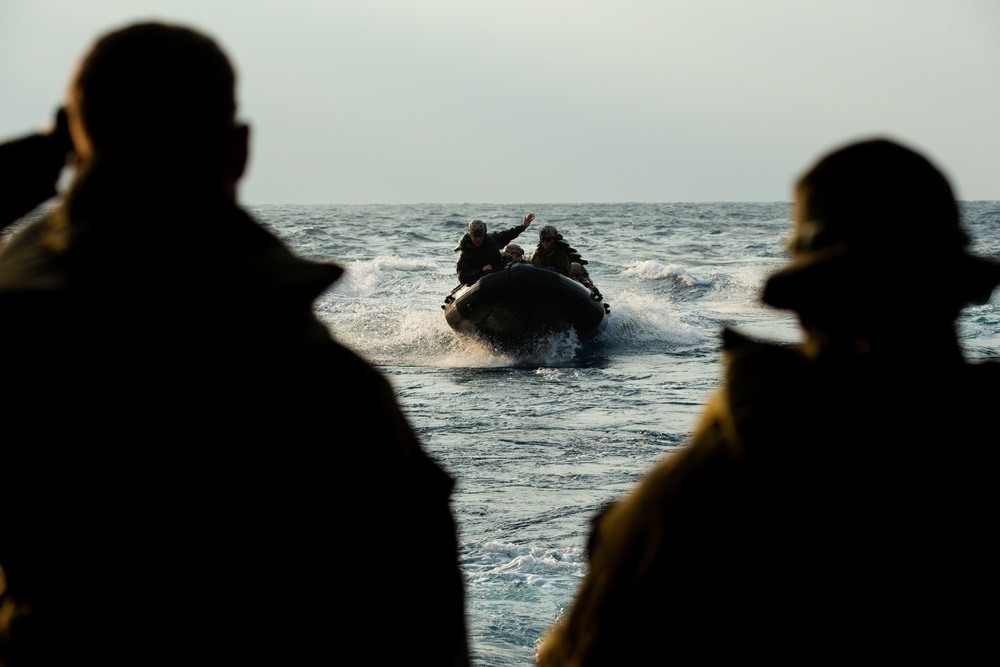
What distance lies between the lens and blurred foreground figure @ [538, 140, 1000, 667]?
1.50 meters

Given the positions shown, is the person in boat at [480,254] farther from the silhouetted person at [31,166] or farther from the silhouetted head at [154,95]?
the silhouetted head at [154,95]

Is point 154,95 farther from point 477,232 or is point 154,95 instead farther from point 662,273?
point 662,273

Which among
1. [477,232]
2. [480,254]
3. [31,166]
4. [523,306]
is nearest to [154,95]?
[31,166]

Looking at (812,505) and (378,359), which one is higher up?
(812,505)

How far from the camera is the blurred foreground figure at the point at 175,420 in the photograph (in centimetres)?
154

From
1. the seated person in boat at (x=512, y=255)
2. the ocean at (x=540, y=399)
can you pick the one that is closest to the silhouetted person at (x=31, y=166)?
the ocean at (x=540, y=399)

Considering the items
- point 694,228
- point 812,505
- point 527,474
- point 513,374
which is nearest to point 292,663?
point 812,505

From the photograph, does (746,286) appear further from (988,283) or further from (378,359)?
(988,283)

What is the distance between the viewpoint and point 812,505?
152cm

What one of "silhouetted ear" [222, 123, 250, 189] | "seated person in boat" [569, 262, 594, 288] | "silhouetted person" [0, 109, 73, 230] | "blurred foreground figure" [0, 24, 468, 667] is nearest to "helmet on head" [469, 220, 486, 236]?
"seated person in boat" [569, 262, 594, 288]

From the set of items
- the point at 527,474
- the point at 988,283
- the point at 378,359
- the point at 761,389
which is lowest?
the point at 378,359

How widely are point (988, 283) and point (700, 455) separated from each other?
0.43 m

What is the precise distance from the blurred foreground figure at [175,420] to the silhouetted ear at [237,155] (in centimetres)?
3

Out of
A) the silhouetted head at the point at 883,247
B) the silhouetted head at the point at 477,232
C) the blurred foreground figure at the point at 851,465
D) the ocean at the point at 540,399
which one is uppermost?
the silhouetted head at the point at 883,247
